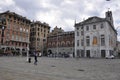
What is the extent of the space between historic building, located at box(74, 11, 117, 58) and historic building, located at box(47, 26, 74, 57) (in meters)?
9.40

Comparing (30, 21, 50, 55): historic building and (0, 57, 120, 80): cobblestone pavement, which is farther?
(30, 21, 50, 55): historic building

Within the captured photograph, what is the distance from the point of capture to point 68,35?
3095 inches

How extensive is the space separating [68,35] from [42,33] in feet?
64.7

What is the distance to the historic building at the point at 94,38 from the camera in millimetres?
57812

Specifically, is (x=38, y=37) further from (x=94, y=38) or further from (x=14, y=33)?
(x=94, y=38)

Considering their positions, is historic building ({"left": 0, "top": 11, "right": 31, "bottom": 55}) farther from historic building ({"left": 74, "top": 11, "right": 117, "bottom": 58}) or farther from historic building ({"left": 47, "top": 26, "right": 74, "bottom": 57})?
historic building ({"left": 74, "top": 11, "right": 117, "bottom": 58})

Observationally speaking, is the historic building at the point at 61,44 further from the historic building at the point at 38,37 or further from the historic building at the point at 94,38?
the historic building at the point at 94,38

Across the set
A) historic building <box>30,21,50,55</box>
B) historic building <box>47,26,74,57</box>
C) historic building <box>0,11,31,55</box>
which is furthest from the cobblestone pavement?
historic building <box>30,21,50,55</box>

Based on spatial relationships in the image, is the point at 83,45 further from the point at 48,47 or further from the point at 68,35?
the point at 48,47

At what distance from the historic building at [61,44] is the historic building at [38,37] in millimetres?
3534

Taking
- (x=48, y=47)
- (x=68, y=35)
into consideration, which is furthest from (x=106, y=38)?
(x=48, y=47)

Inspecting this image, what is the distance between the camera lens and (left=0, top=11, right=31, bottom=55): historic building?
6841cm

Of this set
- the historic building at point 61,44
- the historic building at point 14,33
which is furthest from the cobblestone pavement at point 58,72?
the historic building at point 61,44

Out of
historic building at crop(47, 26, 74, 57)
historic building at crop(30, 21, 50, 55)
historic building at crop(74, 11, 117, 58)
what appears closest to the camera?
historic building at crop(74, 11, 117, 58)
